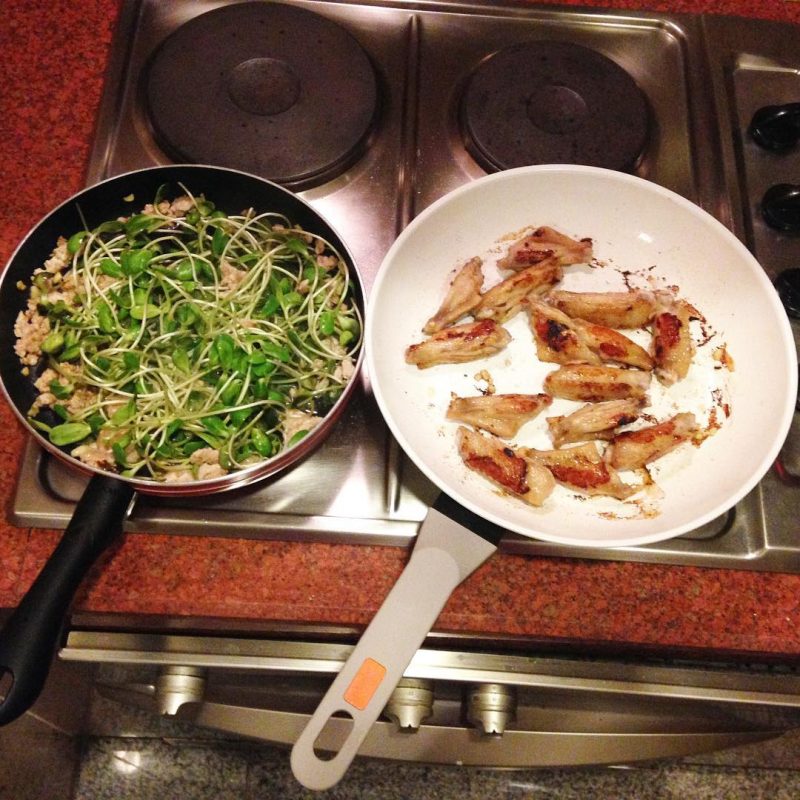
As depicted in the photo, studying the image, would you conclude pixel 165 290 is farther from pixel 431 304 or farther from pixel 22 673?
pixel 22 673

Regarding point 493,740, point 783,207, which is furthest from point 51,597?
point 783,207

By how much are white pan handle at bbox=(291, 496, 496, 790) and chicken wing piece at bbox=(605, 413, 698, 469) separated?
0.35 meters

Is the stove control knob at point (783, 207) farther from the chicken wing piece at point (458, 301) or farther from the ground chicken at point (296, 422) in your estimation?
the ground chicken at point (296, 422)

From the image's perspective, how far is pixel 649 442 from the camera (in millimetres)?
1110

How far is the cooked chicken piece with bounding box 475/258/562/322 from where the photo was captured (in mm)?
1208

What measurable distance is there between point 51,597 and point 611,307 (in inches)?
39.3

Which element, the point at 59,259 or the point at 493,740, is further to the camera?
the point at 493,740

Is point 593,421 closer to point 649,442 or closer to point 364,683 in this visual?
point 649,442

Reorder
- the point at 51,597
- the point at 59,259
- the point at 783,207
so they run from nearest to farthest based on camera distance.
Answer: the point at 51,597 < the point at 59,259 < the point at 783,207

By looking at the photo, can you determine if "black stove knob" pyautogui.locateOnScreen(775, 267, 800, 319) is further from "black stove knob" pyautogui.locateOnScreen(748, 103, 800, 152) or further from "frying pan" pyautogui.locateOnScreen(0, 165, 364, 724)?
"frying pan" pyautogui.locateOnScreen(0, 165, 364, 724)

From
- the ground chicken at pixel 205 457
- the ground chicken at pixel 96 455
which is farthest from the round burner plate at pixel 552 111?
the ground chicken at pixel 96 455

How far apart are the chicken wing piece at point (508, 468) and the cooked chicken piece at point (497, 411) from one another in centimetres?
4

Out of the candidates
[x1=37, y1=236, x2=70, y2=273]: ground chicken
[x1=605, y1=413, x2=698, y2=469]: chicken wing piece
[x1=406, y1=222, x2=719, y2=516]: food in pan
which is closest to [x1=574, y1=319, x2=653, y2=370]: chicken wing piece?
[x1=406, y1=222, x2=719, y2=516]: food in pan

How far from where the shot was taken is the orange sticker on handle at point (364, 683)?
0.86m
